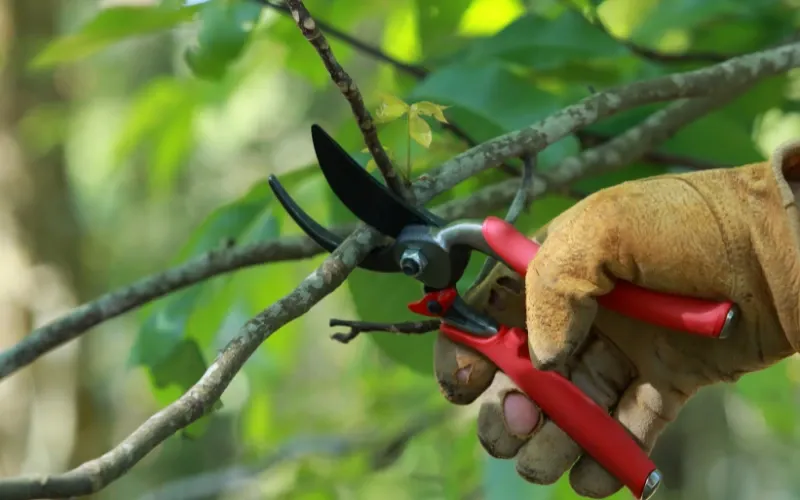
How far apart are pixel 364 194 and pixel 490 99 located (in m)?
0.24

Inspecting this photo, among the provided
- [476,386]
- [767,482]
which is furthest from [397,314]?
[767,482]

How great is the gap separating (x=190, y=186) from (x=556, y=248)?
337cm

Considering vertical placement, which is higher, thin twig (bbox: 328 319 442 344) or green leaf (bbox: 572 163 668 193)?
thin twig (bbox: 328 319 442 344)

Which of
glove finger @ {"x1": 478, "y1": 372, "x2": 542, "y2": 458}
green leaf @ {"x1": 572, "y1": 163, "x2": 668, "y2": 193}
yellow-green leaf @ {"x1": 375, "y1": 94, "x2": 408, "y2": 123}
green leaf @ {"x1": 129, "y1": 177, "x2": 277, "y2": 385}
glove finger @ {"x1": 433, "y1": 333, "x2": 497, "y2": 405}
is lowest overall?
green leaf @ {"x1": 572, "y1": 163, "x2": 668, "y2": 193}

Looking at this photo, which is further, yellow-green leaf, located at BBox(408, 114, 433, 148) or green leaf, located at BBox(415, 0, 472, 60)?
green leaf, located at BBox(415, 0, 472, 60)

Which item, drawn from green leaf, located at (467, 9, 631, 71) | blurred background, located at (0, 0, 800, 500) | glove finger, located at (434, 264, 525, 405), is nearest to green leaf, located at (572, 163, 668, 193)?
blurred background, located at (0, 0, 800, 500)

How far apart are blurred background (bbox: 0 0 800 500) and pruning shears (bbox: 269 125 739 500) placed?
4 centimetres

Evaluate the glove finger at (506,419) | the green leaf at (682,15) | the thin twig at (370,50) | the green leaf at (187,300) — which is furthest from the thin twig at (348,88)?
the green leaf at (682,15)

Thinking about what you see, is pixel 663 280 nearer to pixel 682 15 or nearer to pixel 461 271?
pixel 461 271

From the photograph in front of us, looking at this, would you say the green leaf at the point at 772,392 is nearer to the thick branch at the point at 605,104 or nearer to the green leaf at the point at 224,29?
the thick branch at the point at 605,104

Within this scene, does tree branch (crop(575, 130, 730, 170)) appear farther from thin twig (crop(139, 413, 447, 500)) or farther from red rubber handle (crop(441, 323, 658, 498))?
thin twig (crop(139, 413, 447, 500))

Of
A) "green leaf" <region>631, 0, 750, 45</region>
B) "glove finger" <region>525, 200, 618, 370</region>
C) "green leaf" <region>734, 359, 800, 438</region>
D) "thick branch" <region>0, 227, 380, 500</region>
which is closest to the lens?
"thick branch" <region>0, 227, 380, 500</region>

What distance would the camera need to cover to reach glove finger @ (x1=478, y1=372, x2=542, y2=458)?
→ 0.45 meters

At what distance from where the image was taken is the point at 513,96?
0.65 m
